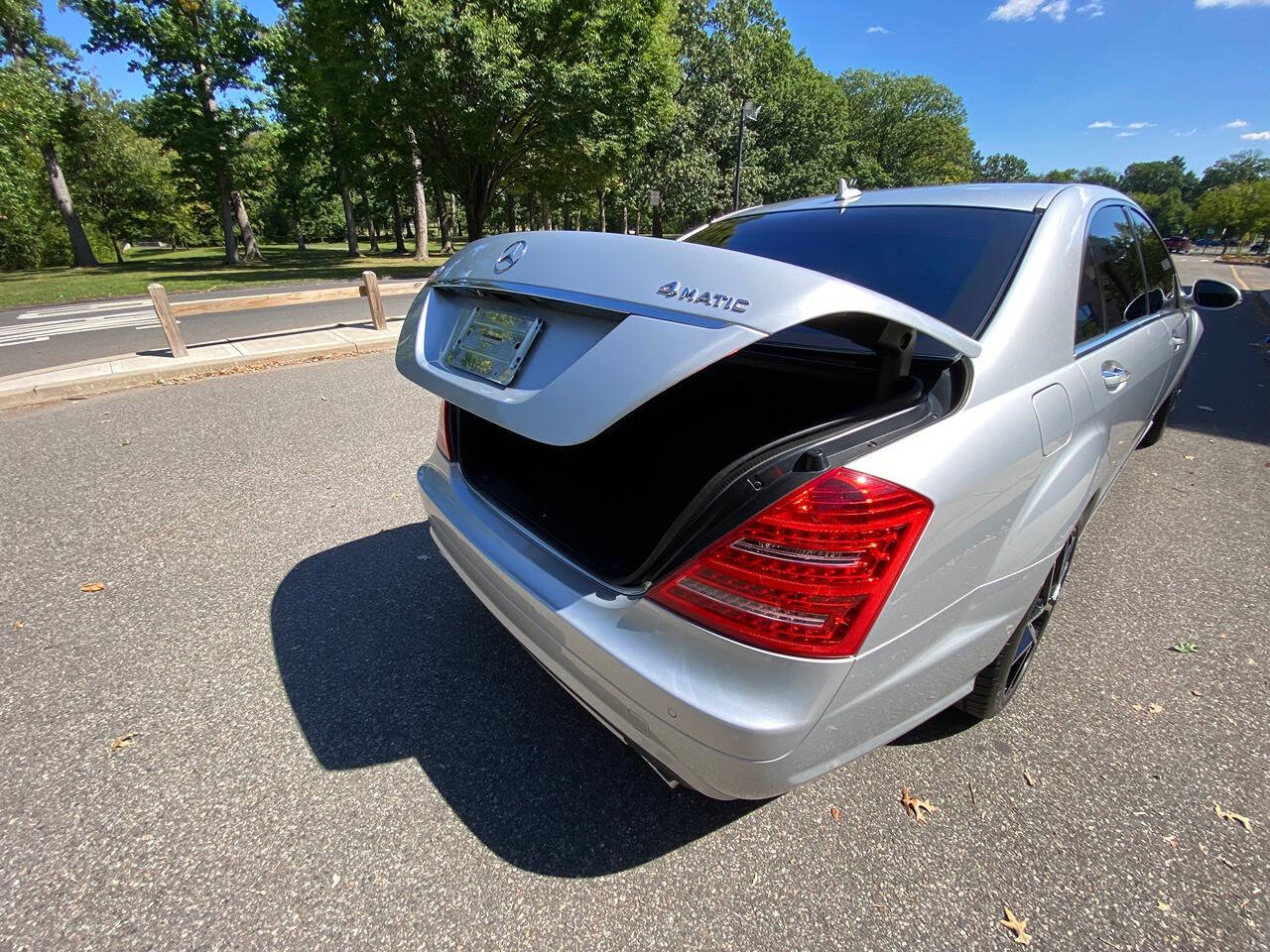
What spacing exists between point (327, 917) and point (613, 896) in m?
0.72

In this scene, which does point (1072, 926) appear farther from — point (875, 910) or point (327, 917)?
point (327, 917)

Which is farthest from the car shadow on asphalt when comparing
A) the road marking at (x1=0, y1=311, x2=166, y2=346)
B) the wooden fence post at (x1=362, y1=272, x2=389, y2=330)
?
the road marking at (x1=0, y1=311, x2=166, y2=346)

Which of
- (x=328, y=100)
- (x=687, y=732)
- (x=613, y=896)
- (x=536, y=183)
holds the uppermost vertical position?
(x=328, y=100)

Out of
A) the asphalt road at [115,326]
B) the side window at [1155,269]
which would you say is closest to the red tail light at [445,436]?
the side window at [1155,269]

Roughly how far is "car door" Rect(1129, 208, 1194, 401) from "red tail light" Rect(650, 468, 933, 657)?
2768 mm

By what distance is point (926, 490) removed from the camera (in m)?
1.26

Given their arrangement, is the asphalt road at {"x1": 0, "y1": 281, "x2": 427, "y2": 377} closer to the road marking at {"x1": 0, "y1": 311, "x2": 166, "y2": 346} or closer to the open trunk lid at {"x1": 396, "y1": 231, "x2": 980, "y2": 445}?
the road marking at {"x1": 0, "y1": 311, "x2": 166, "y2": 346}

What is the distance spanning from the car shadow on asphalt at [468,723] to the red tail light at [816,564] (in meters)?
0.89

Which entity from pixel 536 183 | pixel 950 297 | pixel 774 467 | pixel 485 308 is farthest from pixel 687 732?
pixel 536 183

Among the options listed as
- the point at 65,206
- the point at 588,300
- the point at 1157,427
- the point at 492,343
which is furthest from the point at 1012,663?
the point at 65,206

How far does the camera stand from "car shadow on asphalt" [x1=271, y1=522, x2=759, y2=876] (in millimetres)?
1749

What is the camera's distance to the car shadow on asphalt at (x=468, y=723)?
175cm

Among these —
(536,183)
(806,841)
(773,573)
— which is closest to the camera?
(773,573)

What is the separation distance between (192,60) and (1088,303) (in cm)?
3106
